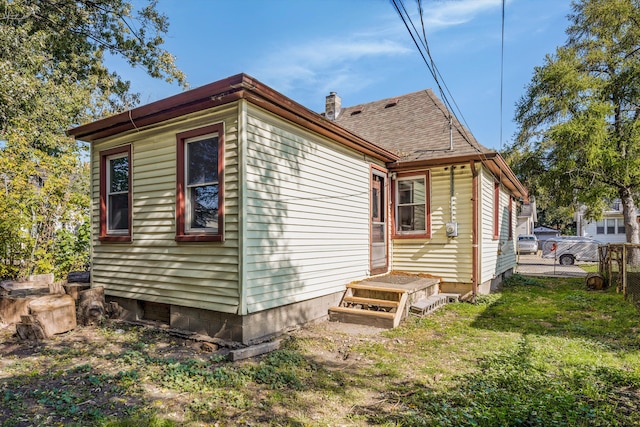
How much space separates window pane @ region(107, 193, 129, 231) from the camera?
6698mm

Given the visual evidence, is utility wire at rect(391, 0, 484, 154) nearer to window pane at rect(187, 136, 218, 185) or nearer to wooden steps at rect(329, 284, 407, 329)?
window pane at rect(187, 136, 218, 185)

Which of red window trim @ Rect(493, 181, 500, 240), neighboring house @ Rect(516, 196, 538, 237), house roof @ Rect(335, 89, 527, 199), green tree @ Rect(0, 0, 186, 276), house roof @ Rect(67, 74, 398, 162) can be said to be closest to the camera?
house roof @ Rect(67, 74, 398, 162)

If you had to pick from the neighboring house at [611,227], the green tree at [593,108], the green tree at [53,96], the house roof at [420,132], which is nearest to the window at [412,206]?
the house roof at [420,132]

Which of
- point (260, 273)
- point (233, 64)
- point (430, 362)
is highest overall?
point (233, 64)

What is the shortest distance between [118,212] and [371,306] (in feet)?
17.2

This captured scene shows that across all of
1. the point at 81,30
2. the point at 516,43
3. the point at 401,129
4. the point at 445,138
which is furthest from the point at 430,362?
the point at 81,30

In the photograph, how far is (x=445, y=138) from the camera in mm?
9289

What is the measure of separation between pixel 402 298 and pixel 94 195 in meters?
6.31

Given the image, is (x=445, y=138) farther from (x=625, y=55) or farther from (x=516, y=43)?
(x=625, y=55)

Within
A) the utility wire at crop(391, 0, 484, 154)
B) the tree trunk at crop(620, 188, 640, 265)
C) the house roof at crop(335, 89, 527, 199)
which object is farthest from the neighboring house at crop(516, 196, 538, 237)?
the utility wire at crop(391, 0, 484, 154)

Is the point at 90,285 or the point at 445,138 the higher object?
the point at 445,138

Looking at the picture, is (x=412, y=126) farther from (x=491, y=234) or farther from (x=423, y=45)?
(x=423, y=45)

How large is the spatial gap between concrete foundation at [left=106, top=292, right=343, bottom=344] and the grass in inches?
12.4

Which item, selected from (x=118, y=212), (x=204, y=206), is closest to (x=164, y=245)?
(x=204, y=206)
